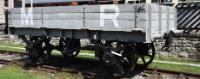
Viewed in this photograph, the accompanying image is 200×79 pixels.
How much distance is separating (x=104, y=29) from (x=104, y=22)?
23 centimetres

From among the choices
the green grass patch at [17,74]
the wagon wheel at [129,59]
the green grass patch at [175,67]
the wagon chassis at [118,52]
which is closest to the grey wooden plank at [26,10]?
the wagon chassis at [118,52]

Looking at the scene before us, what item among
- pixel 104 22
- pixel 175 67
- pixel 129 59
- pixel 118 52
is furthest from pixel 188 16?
pixel 104 22

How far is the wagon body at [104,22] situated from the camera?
12.1m

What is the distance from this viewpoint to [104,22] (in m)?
13.0

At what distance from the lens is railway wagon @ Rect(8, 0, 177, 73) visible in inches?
482

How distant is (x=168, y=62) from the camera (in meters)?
16.9

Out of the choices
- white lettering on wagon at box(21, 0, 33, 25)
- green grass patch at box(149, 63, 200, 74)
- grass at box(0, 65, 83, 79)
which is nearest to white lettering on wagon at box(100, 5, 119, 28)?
grass at box(0, 65, 83, 79)

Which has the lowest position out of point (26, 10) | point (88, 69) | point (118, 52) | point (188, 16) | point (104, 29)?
point (88, 69)

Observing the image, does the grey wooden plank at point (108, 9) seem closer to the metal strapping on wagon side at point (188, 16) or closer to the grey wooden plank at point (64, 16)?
the grey wooden plank at point (64, 16)

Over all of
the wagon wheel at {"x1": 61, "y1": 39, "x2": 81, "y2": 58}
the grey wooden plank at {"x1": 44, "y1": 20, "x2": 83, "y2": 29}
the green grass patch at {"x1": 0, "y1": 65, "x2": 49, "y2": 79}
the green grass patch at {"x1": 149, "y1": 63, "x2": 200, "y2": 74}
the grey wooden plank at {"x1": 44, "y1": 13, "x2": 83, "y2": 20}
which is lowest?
the green grass patch at {"x1": 0, "y1": 65, "x2": 49, "y2": 79}

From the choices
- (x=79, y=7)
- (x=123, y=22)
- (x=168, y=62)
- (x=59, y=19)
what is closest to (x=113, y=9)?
(x=123, y=22)

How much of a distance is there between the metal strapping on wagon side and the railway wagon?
4.45 metres

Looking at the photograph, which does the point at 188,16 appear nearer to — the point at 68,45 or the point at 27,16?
the point at 68,45

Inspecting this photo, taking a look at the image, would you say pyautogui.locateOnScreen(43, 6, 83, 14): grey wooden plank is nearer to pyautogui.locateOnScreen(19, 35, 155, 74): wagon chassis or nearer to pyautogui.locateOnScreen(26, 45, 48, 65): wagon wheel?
pyautogui.locateOnScreen(19, 35, 155, 74): wagon chassis
